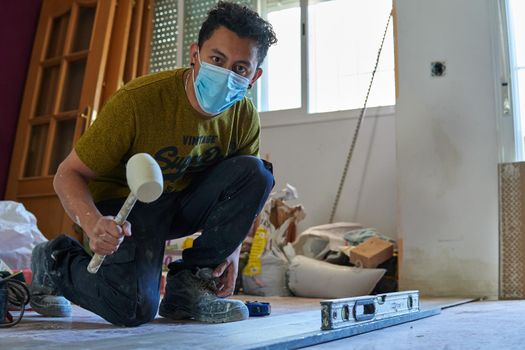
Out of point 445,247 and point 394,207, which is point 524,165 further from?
point 394,207

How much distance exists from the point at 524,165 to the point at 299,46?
1767 millimetres

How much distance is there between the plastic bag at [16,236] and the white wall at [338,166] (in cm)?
152

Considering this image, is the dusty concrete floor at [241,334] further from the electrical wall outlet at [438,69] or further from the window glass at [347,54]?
the window glass at [347,54]

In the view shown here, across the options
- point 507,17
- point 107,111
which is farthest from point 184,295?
point 507,17

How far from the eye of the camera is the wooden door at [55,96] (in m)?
3.79

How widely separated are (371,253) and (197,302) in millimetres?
1438

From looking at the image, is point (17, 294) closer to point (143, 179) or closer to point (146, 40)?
point (143, 179)

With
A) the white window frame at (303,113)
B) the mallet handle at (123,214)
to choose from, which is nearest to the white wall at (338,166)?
the white window frame at (303,113)

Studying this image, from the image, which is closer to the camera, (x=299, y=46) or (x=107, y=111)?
(x=107, y=111)

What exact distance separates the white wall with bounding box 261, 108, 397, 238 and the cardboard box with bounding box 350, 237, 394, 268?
470 mm

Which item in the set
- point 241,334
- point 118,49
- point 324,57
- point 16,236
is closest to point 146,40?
point 118,49

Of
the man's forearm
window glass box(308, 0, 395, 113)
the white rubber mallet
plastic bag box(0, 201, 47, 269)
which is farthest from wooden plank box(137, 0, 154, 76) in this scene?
the white rubber mallet

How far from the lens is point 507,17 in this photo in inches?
111

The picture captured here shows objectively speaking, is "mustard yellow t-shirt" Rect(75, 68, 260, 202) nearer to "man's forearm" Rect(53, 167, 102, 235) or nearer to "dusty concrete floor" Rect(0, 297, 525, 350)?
"man's forearm" Rect(53, 167, 102, 235)
